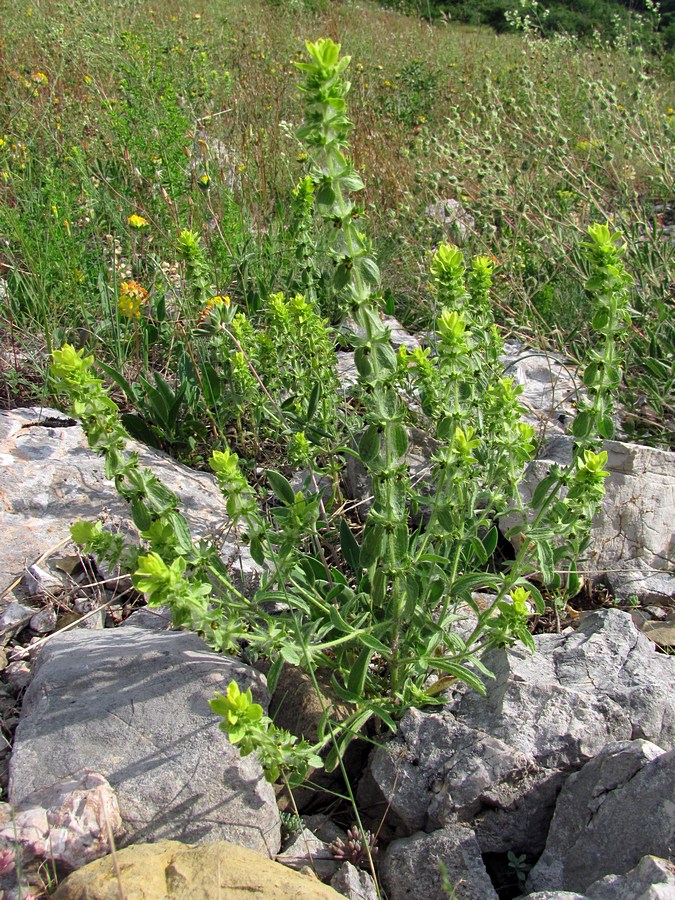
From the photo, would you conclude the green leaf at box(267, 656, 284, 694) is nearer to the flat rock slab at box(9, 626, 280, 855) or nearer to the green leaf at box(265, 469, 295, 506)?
the flat rock slab at box(9, 626, 280, 855)

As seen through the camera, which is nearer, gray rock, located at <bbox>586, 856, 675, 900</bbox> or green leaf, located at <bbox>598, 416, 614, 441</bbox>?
gray rock, located at <bbox>586, 856, 675, 900</bbox>

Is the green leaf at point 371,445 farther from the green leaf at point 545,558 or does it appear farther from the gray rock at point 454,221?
the gray rock at point 454,221

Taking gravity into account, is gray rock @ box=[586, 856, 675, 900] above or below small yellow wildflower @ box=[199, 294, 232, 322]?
below

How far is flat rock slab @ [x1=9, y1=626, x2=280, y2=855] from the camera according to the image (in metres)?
1.81

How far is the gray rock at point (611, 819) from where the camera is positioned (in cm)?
161

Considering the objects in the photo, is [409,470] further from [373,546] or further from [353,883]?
Answer: [353,883]

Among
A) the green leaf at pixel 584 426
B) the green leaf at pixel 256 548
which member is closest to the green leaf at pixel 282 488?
the green leaf at pixel 256 548

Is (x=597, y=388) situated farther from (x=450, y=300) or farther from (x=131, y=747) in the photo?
(x=131, y=747)

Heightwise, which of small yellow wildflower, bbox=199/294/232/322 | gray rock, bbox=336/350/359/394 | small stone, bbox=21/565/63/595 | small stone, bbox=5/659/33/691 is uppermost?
small yellow wildflower, bbox=199/294/232/322

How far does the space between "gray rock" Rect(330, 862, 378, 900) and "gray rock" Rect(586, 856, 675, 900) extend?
Answer: 0.50 metres

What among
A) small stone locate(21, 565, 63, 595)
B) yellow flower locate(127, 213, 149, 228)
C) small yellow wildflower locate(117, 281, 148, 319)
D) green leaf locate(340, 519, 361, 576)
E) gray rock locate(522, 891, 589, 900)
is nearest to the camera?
gray rock locate(522, 891, 589, 900)

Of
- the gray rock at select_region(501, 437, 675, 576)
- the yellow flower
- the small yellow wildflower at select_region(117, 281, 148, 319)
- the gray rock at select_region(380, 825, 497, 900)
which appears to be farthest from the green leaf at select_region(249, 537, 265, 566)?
the yellow flower

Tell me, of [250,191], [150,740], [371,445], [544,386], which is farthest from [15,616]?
[250,191]

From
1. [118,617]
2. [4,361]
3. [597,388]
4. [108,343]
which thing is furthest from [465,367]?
[4,361]
